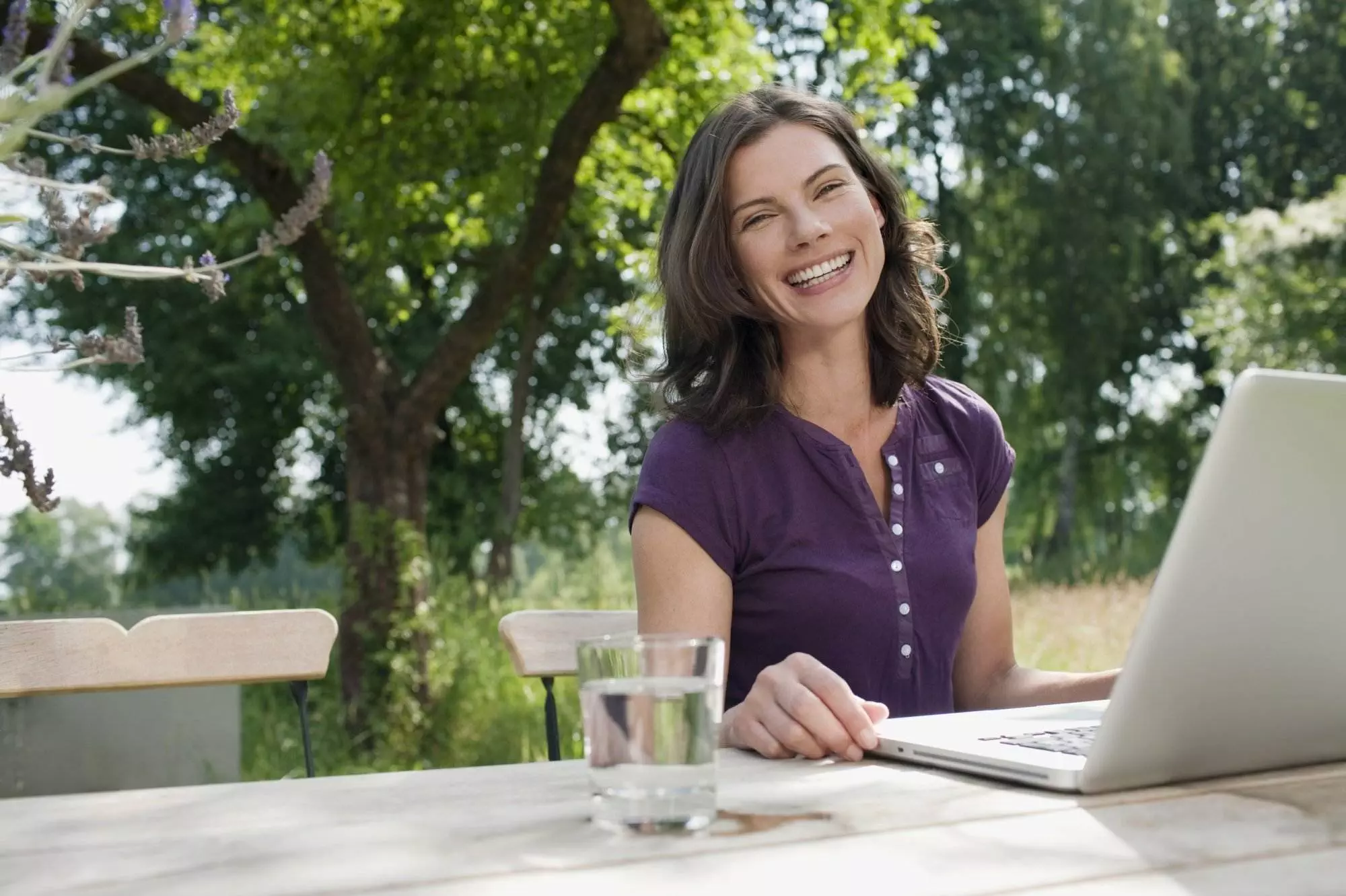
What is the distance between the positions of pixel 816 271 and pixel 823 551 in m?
0.38

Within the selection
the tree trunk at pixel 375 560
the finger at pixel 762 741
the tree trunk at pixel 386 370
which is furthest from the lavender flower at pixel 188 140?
the tree trunk at pixel 375 560

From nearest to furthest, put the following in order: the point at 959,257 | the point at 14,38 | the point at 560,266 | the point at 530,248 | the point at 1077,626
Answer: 1. the point at 14,38
2. the point at 530,248
3. the point at 1077,626
4. the point at 560,266
5. the point at 959,257

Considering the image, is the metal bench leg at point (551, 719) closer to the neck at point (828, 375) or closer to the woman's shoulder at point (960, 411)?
the neck at point (828, 375)

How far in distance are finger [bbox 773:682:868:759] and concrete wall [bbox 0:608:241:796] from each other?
3471 millimetres

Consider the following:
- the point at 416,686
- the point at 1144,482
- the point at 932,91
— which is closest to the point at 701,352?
the point at 416,686

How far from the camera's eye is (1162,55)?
53.1 feet

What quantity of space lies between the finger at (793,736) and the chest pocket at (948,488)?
0.76m

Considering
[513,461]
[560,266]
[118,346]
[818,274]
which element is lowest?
[118,346]

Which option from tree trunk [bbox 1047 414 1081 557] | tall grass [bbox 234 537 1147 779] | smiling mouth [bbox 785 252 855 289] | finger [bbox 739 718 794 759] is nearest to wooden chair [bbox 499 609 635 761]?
smiling mouth [bbox 785 252 855 289]

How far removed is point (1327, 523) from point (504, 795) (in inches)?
21.6

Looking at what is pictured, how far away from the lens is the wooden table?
2.32ft

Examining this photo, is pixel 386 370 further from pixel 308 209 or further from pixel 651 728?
pixel 651 728

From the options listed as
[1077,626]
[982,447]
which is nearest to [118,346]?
[982,447]

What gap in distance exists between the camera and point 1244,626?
0.84m
